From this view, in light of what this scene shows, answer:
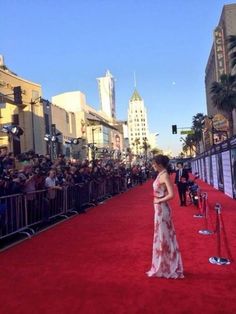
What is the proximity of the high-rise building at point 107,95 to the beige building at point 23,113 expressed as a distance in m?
104

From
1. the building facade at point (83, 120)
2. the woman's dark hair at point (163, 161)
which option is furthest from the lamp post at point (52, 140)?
the building facade at point (83, 120)

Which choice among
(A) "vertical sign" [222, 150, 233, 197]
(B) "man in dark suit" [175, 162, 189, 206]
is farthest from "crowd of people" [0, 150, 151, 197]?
(A) "vertical sign" [222, 150, 233, 197]

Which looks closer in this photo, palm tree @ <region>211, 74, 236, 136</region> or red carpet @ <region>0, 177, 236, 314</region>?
red carpet @ <region>0, 177, 236, 314</region>

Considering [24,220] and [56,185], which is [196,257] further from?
[56,185]

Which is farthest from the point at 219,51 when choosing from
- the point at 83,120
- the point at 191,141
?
the point at 191,141

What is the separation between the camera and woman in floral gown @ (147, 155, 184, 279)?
647cm

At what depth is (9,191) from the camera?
10664 mm

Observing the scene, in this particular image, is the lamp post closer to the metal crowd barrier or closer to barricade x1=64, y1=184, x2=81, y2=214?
the metal crowd barrier

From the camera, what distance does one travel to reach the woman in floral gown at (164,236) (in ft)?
21.2

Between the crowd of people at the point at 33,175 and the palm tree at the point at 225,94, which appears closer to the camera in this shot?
the crowd of people at the point at 33,175

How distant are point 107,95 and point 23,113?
389ft

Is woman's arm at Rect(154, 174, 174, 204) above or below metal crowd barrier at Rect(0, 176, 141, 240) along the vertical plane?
above

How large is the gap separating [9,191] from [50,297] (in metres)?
5.31

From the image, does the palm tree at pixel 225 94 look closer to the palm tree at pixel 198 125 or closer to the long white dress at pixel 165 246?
the palm tree at pixel 198 125
